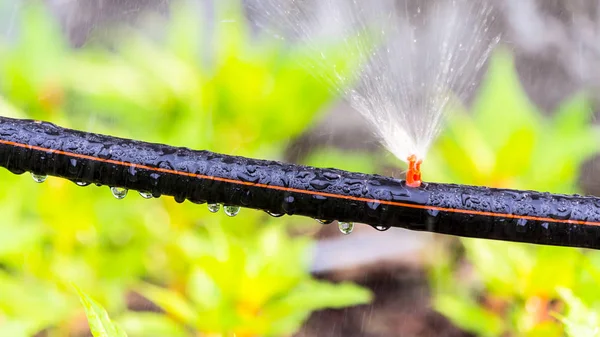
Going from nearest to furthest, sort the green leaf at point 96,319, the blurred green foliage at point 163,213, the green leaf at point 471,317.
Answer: the green leaf at point 96,319 → the blurred green foliage at point 163,213 → the green leaf at point 471,317

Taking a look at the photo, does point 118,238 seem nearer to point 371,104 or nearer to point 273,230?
point 273,230

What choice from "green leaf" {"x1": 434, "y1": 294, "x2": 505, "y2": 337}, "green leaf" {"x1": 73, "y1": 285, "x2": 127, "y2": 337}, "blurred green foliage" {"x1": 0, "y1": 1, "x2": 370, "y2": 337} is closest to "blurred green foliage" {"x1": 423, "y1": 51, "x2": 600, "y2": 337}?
"green leaf" {"x1": 434, "y1": 294, "x2": 505, "y2": 337}

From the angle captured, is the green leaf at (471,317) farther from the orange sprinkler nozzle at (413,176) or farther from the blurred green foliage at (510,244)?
the orange sprinkler nozzle at (413,176)

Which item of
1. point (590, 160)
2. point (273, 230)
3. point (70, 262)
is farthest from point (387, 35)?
point (590, 160)

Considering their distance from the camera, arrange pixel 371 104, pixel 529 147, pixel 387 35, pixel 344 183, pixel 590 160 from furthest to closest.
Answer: pixel 590 160 → pixel 387 35 → pixel 529 147 → pixel 371 104 → pixel 344 183

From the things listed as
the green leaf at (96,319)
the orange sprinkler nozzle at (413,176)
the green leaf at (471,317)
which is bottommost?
the green leaf at (471,317)

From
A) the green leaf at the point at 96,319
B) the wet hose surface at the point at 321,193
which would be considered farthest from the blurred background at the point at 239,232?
the green leaf at the point at 96,319

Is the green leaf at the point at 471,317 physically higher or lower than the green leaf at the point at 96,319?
lower
